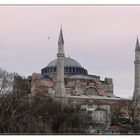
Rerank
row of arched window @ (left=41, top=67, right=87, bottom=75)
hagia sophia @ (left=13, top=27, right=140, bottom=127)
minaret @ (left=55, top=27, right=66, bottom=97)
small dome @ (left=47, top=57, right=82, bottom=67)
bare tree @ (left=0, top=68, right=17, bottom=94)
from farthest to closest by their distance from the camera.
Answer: small dome @ (left=47, top=57, right=82, bottom=67) → row of arched window @ (left=41, top=67, right=87, bottom=75) → minaret @ (left=55, top=27, right=66, bottom=97) → hagia sophia @ (left=13, top=27, right=140, bottom=127) → bare tree @ (left=0, top=68, right=17, bottom=94)

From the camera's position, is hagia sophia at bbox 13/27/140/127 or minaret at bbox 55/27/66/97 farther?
minaret at bbox 55/27/66/97

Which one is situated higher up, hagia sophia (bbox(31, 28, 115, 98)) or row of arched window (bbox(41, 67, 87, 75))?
row of arched window (bbox(41, 67, 87, 75))

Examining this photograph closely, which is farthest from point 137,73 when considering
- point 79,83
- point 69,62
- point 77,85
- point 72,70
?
point 69,62

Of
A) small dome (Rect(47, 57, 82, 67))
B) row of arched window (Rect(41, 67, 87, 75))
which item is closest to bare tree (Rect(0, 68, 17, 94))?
row of arched window (Rect(41, 67, 87, 75))

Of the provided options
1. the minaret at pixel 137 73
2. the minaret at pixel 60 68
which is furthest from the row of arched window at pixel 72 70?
the minaret at pixel 137 73

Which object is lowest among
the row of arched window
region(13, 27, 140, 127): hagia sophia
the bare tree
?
the bare tree

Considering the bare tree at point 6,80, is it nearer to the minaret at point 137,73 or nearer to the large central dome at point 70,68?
the minaret at point 137,73

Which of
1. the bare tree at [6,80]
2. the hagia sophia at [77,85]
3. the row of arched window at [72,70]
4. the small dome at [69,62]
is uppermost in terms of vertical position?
the small dome at [69,62]

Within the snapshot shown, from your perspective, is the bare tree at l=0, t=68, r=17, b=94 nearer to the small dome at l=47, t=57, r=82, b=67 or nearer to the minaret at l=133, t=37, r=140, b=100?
the minaret at l=133, t=37, r=140, b=100

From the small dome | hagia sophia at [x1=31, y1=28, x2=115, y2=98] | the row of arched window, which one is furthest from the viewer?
the small dome

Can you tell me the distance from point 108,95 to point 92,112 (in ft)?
20.4

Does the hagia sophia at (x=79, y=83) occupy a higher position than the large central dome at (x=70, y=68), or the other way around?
the large central dome at (x=70, y=68)
